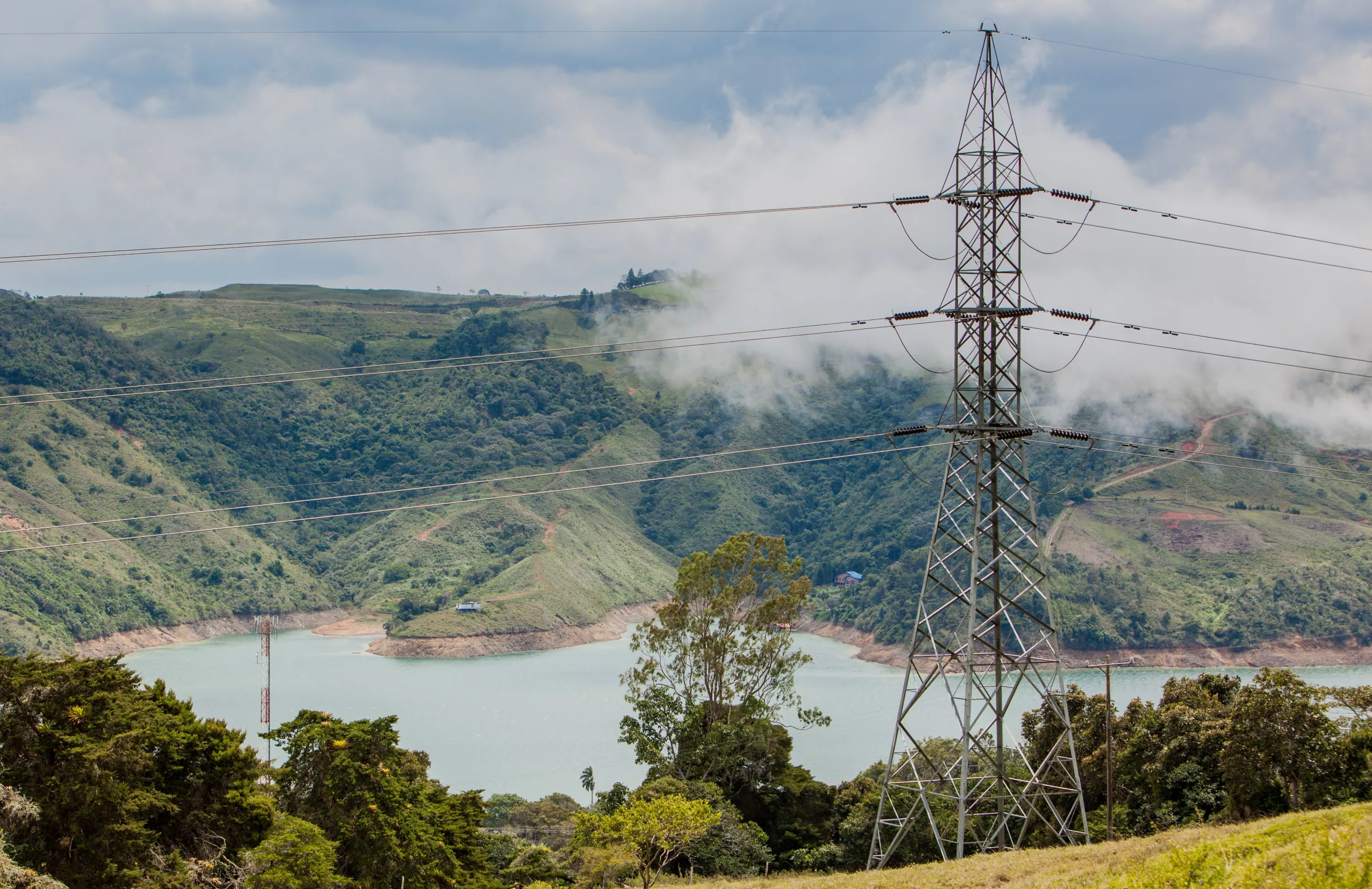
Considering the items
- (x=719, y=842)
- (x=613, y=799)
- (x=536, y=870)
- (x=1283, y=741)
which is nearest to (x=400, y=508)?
(x=613, y=799)

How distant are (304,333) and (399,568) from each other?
75.4 metres

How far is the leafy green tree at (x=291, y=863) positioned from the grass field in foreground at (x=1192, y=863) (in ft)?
26.8

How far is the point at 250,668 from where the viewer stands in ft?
317

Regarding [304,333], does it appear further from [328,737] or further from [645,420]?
[328,737]

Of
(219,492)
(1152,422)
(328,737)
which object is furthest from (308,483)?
(328,737)

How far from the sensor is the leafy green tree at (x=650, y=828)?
22.5 meters

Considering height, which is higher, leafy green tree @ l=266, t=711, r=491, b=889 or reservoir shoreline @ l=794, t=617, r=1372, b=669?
reservoir shoreline @ l=794, t=617, r=1372, b=669

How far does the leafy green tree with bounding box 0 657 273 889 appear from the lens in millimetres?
17469

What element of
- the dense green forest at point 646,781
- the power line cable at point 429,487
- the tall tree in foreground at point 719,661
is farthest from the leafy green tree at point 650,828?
the power line cable at point 429,487

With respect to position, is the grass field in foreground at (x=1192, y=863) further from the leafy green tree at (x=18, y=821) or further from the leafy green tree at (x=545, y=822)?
the leafy green tree at (x=545, y=822)

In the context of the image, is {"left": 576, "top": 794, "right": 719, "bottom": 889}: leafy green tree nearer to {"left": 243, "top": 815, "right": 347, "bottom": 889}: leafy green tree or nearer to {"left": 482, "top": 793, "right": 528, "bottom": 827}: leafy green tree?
{"left": 243, "top": 815, "right": 347, "bottom": 889}: leafy green tree

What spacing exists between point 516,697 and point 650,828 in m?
63.7

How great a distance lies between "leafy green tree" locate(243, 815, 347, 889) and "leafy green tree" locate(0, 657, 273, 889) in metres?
1.27

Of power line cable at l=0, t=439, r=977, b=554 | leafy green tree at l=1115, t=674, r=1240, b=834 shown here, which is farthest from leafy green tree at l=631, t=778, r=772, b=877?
power line cable at l=0, t=439, r=977, b=554
